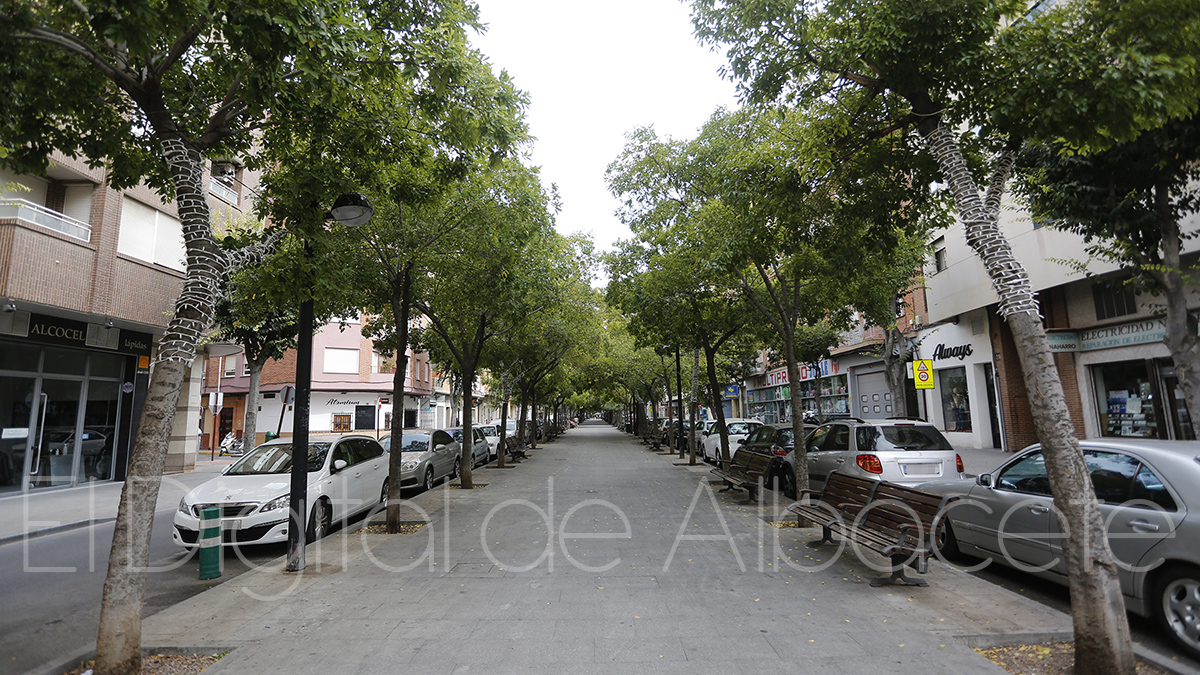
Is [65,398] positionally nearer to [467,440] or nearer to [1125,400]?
[467,440]

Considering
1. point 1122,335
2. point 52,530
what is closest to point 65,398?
point 52,530

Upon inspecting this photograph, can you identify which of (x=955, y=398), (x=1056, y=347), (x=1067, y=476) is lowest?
(x=1067, y=476)

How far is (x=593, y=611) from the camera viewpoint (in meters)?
5.31

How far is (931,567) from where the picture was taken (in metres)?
6.66

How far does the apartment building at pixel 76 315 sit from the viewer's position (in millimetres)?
12859

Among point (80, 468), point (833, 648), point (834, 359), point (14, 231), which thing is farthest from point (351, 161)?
point (834, 359)

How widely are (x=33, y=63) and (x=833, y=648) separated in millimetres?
7846

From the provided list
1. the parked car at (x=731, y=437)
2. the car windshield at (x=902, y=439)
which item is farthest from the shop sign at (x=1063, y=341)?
the car windshield at (x=902, y=439)

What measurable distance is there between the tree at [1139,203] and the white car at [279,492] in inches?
471

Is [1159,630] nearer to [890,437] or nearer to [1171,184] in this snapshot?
[890,437]

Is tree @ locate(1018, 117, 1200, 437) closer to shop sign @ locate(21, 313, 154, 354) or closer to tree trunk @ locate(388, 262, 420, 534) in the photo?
tree trunk @ locate(388, 262, 420, 534)

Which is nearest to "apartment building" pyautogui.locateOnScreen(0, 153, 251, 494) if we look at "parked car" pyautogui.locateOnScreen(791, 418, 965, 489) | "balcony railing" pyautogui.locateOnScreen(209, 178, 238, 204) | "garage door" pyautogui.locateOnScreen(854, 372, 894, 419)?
"balcony railing" pyautogui.locateOnScreen(209, 178, 238, 204)

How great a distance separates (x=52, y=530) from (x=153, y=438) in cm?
857

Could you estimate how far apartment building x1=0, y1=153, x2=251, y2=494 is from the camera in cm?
1286
